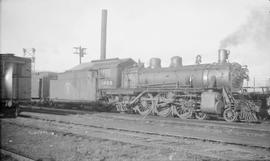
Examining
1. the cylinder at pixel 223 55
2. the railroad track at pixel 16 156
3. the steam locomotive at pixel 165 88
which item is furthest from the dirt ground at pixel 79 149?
the cylinder at pixel 223 55

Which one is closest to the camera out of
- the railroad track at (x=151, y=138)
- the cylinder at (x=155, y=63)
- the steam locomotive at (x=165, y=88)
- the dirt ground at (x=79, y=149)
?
the dirt ground at (x=79, y=149)

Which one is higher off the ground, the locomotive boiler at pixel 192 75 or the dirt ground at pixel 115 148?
the locomotive boiler at pixel 192 75

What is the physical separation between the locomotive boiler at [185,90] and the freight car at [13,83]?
17.8 ft

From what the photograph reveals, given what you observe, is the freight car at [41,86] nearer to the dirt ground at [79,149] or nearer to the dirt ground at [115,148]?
the dirt ground at [115,148]

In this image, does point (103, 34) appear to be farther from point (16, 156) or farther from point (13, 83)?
point (16, 156)

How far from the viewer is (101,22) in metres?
35.4

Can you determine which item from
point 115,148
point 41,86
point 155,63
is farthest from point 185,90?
point 41,86

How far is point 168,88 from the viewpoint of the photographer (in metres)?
15.2

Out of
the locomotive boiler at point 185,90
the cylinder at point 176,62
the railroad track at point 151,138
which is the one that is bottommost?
the railroad track at point 151,138

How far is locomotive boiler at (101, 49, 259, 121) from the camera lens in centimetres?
1312

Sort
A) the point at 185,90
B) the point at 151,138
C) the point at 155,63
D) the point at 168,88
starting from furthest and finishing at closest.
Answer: the point at 155,63
the point at 168,88
the point at 185,90
the point at 151,138

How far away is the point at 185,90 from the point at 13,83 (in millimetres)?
8810

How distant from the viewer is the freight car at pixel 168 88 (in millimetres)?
13203

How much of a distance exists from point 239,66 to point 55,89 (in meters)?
14.5
